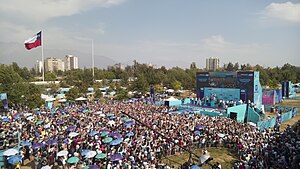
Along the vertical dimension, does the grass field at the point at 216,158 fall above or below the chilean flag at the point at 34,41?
below

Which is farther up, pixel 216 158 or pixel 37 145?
pixel 37 145

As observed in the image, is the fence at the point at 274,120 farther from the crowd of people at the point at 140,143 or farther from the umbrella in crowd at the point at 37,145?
the umbrella in crowd at the point at 37,145

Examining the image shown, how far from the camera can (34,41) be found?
34.3 metres

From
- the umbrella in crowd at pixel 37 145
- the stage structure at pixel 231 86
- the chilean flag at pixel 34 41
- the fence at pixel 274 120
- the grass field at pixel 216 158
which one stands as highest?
the chilean flag at pixel 34 41

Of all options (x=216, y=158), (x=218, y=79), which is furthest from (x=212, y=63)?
(x=216, y=158)

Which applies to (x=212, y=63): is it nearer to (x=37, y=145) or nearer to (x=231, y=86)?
(x=231, y=86)

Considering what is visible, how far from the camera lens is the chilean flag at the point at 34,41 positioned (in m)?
33.3

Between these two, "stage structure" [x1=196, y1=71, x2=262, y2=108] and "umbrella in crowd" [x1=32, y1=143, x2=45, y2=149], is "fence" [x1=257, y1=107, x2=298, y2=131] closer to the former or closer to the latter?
"stage structure" [x1=196, y1=71, x2=262, y2=108]

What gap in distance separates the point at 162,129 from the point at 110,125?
413 cm

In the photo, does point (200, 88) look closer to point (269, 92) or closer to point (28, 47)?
point (269, 92)

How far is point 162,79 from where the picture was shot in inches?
2418

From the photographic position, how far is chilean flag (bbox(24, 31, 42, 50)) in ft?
109

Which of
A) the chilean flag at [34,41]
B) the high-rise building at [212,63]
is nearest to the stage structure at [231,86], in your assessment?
the chilean flag at [34,41]

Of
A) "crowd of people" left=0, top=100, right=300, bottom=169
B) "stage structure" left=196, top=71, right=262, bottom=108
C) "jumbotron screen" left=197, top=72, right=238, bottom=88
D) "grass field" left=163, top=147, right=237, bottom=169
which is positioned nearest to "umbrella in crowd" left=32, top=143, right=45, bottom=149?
"crowd of people" left=0, top=100, right=300, bottom=169
